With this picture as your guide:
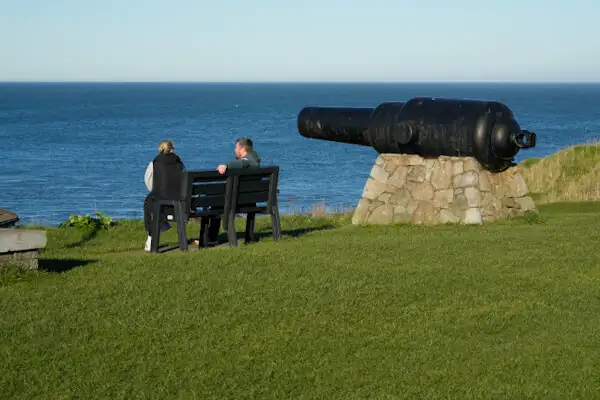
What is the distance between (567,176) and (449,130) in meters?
11.2

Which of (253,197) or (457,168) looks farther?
(457,168)

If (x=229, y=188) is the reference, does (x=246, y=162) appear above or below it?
above

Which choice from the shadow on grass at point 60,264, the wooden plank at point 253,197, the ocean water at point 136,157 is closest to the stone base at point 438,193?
the wooden plank at point 253,197

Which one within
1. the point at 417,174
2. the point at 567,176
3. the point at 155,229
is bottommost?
Result: the point at 567,176

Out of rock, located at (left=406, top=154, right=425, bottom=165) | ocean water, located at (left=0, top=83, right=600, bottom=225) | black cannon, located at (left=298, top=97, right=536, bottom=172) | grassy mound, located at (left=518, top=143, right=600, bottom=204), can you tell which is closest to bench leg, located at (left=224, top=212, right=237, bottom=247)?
black cannon, located at (left=298, top=97, right=536, bottom=172)

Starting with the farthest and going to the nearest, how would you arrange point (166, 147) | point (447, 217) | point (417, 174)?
point (417, 174) → point (447, 217) → point (166, 147)

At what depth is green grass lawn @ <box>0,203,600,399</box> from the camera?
6.93 meters

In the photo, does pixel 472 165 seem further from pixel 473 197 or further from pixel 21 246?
pixel 21 246

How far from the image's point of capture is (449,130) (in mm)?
14664

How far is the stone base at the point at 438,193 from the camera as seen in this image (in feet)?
48.5

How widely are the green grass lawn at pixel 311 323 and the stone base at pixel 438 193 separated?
263cm

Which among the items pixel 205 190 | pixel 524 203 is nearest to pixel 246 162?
pixel 205 190

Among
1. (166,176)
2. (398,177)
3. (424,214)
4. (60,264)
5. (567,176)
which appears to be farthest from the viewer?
(567,176)

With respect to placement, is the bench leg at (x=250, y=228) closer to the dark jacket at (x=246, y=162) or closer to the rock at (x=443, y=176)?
the dark jacket at (x=246, y=162)
